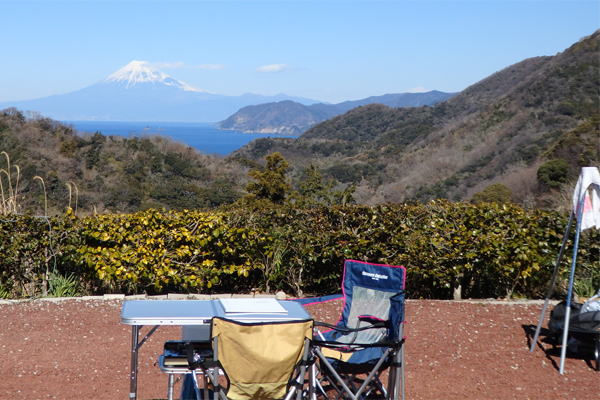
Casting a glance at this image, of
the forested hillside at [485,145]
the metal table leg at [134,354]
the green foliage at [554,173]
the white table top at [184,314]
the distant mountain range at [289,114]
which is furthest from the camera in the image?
the distant mountain range at [289,114]

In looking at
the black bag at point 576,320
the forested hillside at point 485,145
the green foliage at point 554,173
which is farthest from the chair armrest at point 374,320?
the green foliage at point 554,173

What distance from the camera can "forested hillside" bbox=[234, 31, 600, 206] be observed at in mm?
26344

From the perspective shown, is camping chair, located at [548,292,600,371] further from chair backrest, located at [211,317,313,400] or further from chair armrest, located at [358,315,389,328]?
chair backrest, located at [211,317,313,400]

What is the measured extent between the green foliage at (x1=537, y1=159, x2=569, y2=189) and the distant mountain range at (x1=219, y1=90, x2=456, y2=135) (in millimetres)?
102919

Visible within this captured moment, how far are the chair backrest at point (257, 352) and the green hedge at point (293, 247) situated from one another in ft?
12.9

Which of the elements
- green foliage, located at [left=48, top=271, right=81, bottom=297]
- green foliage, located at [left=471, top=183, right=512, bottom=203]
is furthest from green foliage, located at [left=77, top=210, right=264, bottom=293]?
green foliage, located at [left=471, top=183, right=512, bottom=203]

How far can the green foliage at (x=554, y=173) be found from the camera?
73.6 feet

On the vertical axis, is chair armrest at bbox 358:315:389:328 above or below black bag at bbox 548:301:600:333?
above

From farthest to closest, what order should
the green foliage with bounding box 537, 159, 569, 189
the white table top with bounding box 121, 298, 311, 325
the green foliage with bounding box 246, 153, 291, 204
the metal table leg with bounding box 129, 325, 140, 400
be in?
the green foliage with bounding box 537, 159, 569, 189 → the green foliage with bounding box 246, 153, 291, 204 → the metal table leg with bounding box 129, 325, 140, 400 → the white table top with bounding box 121, 298, 311, 325

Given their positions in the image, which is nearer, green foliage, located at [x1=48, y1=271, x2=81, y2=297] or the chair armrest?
the chair armrest

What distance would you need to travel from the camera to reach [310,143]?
6312 centimetres

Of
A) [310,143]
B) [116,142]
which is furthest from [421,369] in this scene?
[310,143]

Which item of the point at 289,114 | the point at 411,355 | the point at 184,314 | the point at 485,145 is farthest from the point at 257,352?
the point at 289,114

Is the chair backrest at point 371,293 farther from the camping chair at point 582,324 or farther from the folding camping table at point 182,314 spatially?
the camping chair at point 582,324
